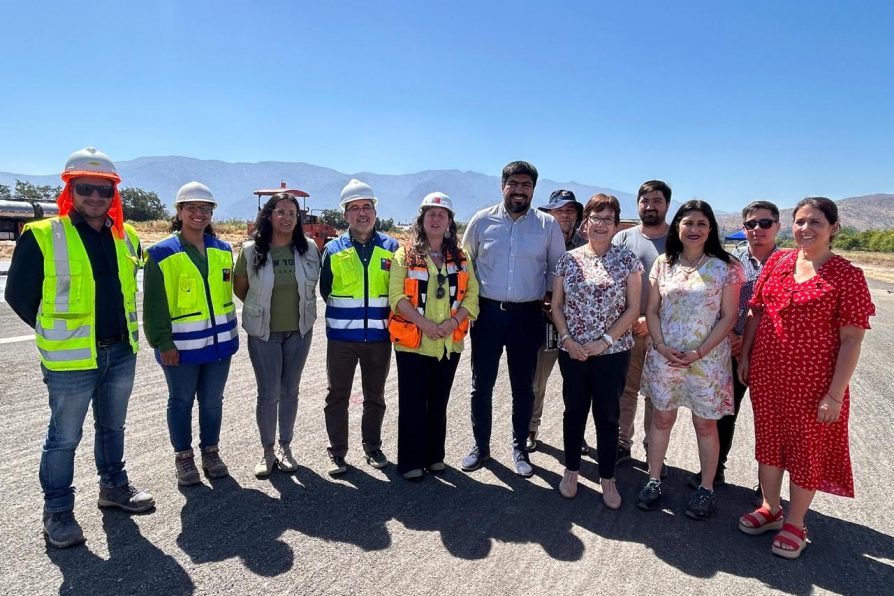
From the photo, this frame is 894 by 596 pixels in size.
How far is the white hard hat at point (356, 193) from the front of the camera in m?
3.87

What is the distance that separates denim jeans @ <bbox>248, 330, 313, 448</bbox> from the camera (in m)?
3.78

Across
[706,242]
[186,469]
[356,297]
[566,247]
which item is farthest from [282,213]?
[706,242]

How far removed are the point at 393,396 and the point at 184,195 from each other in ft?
10.1

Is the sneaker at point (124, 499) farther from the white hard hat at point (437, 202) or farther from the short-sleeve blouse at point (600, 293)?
the short-sleeve blouse at point (600, 293)

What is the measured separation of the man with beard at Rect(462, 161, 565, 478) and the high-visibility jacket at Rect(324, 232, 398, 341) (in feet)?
2.38

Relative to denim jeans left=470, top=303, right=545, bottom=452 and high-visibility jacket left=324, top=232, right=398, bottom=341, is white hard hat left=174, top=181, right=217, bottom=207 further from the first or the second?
denim jeans left=470, top=303, right=545, bottom=452

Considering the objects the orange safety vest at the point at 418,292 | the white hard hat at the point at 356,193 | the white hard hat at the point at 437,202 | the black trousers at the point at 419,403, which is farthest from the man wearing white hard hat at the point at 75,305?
the white hard hat at the point at 437,202

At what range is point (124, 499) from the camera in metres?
3.23

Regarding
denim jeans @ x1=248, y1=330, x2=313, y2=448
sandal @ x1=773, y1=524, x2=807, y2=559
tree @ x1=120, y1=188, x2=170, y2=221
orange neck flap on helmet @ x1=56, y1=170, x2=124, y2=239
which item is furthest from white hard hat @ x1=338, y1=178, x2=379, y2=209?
tree @ x1=120, y1=188, x2=170, y2=221

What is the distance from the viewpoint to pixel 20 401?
487 centimetres

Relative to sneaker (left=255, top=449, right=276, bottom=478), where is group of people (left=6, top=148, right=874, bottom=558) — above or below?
above

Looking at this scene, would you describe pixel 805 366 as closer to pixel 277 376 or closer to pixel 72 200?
pixel 277 376

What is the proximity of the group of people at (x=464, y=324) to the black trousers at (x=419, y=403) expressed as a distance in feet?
0.05

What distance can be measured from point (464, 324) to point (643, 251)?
1593 mm
